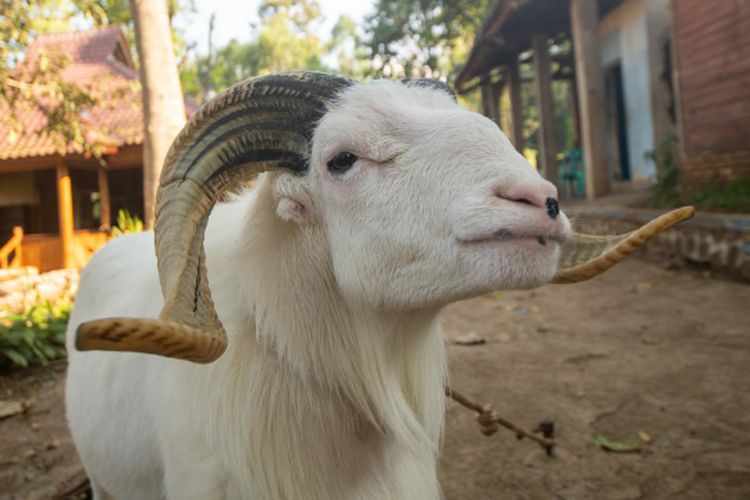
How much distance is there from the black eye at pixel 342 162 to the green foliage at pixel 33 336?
15.6 ft

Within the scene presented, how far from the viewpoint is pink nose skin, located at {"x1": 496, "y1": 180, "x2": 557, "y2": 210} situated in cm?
121

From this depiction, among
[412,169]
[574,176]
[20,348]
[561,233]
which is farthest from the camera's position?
[574,176]

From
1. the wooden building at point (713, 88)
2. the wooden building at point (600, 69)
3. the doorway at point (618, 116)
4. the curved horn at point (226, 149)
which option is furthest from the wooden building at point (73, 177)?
the curved horn at point (226, 149)

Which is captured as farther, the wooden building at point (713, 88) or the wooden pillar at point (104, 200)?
the wooden pillar at point (104, 200)

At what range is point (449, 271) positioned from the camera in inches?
50.9

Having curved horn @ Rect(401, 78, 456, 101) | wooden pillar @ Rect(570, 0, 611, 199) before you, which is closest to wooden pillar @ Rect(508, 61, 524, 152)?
wooden pillar @ Rect(570, 0, 611, 199)

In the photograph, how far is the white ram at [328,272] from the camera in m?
1.28

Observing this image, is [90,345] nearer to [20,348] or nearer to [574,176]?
[20,348]

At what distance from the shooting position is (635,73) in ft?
35.5

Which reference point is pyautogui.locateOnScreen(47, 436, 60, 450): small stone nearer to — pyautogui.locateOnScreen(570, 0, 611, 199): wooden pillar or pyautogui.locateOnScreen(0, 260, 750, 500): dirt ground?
pyautogui.locateOnScreen(0, 260, 750, 500): dirt ground

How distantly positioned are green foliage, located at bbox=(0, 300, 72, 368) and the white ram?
4.17 m

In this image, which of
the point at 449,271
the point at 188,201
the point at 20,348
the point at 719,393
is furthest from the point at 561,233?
the point at 20,348

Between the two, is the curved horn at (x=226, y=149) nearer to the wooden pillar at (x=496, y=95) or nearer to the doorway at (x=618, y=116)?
the doorway at (x=618, y=116)

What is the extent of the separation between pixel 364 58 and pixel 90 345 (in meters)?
20.3
